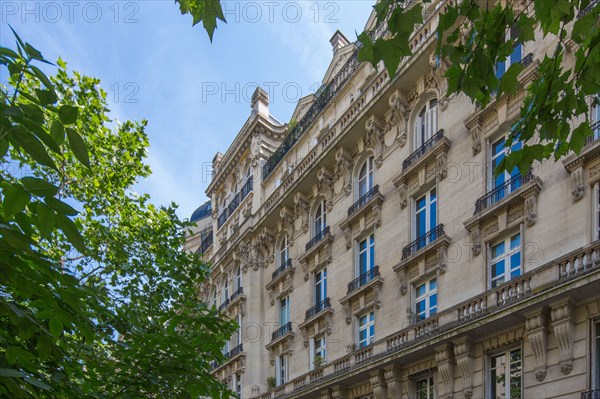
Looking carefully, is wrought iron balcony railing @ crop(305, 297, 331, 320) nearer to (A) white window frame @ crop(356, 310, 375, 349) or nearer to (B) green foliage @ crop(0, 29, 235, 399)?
(A) white window frame @ crop(356, 310, 375, 349)

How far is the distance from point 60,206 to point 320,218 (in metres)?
25.5

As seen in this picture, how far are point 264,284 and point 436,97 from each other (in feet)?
47.6

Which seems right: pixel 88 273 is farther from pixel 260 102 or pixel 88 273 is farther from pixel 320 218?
pixel 260 102

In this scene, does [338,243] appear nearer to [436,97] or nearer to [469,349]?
[436,97]

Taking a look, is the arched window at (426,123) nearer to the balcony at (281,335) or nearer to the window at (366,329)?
the window at (366,329)

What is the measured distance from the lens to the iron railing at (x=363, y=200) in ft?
80.7

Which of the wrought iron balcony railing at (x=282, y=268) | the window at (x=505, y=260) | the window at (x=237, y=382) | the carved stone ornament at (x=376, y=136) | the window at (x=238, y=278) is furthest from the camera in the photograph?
the window at (x=238, y=278)

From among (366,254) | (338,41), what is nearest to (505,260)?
(366,254)

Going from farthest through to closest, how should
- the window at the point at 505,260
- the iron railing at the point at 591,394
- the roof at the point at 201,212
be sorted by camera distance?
the roof at the point at 201,212
the window at the point at 505,260
the iron railing at the point at 591,394

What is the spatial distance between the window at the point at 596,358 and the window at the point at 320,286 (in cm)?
1335

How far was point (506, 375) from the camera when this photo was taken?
1723 cm

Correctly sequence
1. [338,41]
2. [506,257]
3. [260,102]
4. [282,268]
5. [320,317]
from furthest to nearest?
[260,102] < [338,41] < [282,268] < [320,317] < [506,257]

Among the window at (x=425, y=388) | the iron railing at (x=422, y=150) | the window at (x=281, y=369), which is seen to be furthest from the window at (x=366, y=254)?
the window at (x=281, y=369)

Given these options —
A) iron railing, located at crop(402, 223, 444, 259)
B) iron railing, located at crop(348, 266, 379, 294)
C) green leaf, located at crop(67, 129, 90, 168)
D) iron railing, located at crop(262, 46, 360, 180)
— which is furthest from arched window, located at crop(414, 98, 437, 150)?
green leaf, located at crop(67, 129, 90, 168)
